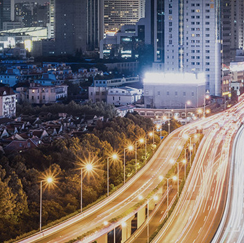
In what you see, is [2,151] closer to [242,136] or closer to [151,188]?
[151,188]

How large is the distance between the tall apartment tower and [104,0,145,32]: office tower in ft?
169

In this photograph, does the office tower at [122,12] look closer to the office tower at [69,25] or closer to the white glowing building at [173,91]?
the office tower at [69,25]

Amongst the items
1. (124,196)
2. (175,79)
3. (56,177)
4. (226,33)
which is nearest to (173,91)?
(175,79)

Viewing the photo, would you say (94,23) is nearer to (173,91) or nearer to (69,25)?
(69,25)

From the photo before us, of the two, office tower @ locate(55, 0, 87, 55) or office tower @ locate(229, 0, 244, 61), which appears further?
office tower @ locate(55, 0, 87, 55)

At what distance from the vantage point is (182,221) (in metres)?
16.7

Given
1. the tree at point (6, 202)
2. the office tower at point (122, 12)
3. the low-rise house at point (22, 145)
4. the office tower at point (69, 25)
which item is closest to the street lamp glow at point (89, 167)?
the tree at point (6, 202)

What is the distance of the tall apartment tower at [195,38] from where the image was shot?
4222 centimetres

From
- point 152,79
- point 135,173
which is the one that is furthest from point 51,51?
point 135,173

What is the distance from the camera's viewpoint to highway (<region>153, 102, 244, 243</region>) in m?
15.7

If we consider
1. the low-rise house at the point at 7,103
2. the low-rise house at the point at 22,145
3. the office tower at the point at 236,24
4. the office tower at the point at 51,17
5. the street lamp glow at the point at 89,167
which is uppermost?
the office tower at the point at 51,17

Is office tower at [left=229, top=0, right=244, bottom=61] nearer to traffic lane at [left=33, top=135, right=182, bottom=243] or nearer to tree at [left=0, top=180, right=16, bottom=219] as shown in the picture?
traffic lane at [left=33, top=135, right=182, bottom=243]

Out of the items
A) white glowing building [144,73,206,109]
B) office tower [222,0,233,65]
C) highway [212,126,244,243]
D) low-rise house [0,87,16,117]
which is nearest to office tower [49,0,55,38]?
office tower [222,0,233,65]

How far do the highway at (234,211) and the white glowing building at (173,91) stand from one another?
44.3ft
